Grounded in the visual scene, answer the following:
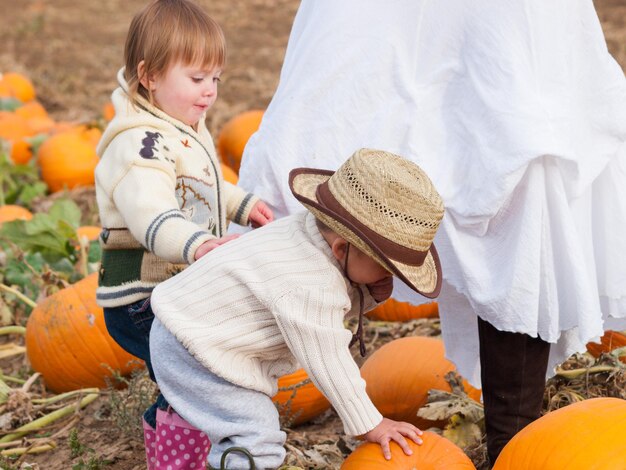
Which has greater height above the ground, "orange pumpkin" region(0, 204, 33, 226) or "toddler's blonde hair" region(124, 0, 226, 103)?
"toddler's blonde hair" region(124, 0, 226, 103)

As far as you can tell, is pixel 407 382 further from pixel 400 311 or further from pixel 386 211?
pixel 386 211

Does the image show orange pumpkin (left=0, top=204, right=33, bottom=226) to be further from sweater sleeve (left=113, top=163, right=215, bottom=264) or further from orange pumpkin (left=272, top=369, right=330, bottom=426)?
sweater sleeve (left=113, top=163, right=215, bottom=264)

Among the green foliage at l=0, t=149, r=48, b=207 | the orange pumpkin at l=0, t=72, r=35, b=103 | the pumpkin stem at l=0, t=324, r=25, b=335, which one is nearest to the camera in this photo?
the pumpkin stem at l=0, t=324, r=25, b=335

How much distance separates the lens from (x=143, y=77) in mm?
2906

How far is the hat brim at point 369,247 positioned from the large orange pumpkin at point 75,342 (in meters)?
1.59

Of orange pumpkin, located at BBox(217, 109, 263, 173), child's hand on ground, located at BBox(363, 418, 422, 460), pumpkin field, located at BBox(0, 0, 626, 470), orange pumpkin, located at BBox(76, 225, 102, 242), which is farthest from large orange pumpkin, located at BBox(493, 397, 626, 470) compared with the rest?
orange pumpkin, located at BBox(217, 109, 263, 173)

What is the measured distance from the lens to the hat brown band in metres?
2.42

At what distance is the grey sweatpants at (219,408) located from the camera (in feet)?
8.60

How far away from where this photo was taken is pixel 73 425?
3766 mm

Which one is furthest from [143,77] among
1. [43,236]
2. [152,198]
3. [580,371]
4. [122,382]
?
[43,236]

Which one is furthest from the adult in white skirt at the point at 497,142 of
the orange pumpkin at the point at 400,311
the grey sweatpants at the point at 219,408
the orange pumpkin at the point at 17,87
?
the orange pumpkin at the point at 17,87

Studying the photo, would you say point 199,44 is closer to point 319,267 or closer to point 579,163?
point 319,267

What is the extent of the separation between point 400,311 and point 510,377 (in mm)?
1552

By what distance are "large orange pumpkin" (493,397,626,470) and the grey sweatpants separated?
2.03 feet
